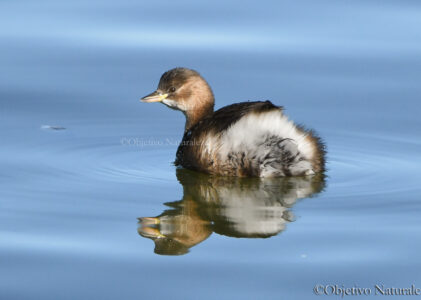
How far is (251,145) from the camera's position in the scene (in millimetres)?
7328

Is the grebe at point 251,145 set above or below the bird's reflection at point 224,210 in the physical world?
above

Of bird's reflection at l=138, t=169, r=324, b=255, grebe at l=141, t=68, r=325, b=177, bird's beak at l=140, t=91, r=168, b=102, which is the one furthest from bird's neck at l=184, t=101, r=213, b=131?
bird's reflection at l=138, t=169, r=324, b=255

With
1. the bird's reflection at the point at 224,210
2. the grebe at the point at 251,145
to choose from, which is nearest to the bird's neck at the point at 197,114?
the grebe at the point at 251,145

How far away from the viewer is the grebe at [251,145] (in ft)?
24.0

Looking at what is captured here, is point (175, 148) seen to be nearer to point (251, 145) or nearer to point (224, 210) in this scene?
point (251, 145)

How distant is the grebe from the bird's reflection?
86 millimetres

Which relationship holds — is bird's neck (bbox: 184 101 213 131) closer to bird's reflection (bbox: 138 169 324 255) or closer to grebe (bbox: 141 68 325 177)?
grebe (bbox: 141 68 325 177)

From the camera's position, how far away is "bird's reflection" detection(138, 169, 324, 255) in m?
6.16

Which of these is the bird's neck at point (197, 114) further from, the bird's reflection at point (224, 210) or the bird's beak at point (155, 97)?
the bird's reflection at point (224, 210)

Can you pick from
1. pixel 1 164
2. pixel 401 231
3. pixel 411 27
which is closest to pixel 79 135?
pixel 1 164

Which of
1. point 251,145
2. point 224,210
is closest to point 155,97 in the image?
point 251,145

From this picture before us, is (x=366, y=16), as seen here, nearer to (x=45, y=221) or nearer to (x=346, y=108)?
(x=346, y=108)

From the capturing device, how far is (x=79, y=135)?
8.49 m

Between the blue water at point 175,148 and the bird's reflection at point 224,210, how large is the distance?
0.07 ft
